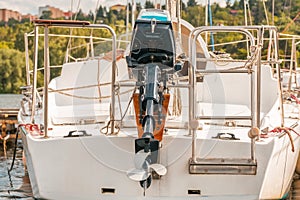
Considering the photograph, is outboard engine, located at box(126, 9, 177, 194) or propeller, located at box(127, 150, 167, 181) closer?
propeller, located at box(127, 150, 167, 181)

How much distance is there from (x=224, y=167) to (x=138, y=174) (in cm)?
136

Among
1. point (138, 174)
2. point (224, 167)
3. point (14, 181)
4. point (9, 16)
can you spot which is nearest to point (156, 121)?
point (138, 174)

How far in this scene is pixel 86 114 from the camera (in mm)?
11180

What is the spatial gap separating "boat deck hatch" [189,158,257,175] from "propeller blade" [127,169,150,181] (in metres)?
1.07

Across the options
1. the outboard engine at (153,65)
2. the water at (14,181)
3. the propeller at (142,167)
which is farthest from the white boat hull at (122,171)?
the water at (14,181)

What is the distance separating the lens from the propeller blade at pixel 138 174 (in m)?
7.55

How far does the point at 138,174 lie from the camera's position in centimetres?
757

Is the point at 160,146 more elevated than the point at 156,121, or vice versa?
the point at 156,121

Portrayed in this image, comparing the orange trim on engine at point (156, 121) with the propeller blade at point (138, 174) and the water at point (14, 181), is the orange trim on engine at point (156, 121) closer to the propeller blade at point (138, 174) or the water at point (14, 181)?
the propeller blade at point (138, 174)

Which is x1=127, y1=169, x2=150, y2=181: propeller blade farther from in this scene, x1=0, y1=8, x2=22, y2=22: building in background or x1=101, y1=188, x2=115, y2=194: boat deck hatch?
x1=0, y1=8, x2=22, y2=22: building in background

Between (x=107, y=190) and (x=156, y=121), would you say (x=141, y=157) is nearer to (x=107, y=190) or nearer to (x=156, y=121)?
(x=156, y=121)

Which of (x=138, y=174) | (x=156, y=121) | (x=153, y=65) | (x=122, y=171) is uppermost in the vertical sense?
(x=153, y=65)

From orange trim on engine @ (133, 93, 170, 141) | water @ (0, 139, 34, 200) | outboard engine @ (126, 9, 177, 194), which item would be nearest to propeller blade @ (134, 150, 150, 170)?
outboard engine @ (126, 9, 177, 194)

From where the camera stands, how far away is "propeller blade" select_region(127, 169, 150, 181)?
24.8 feet
